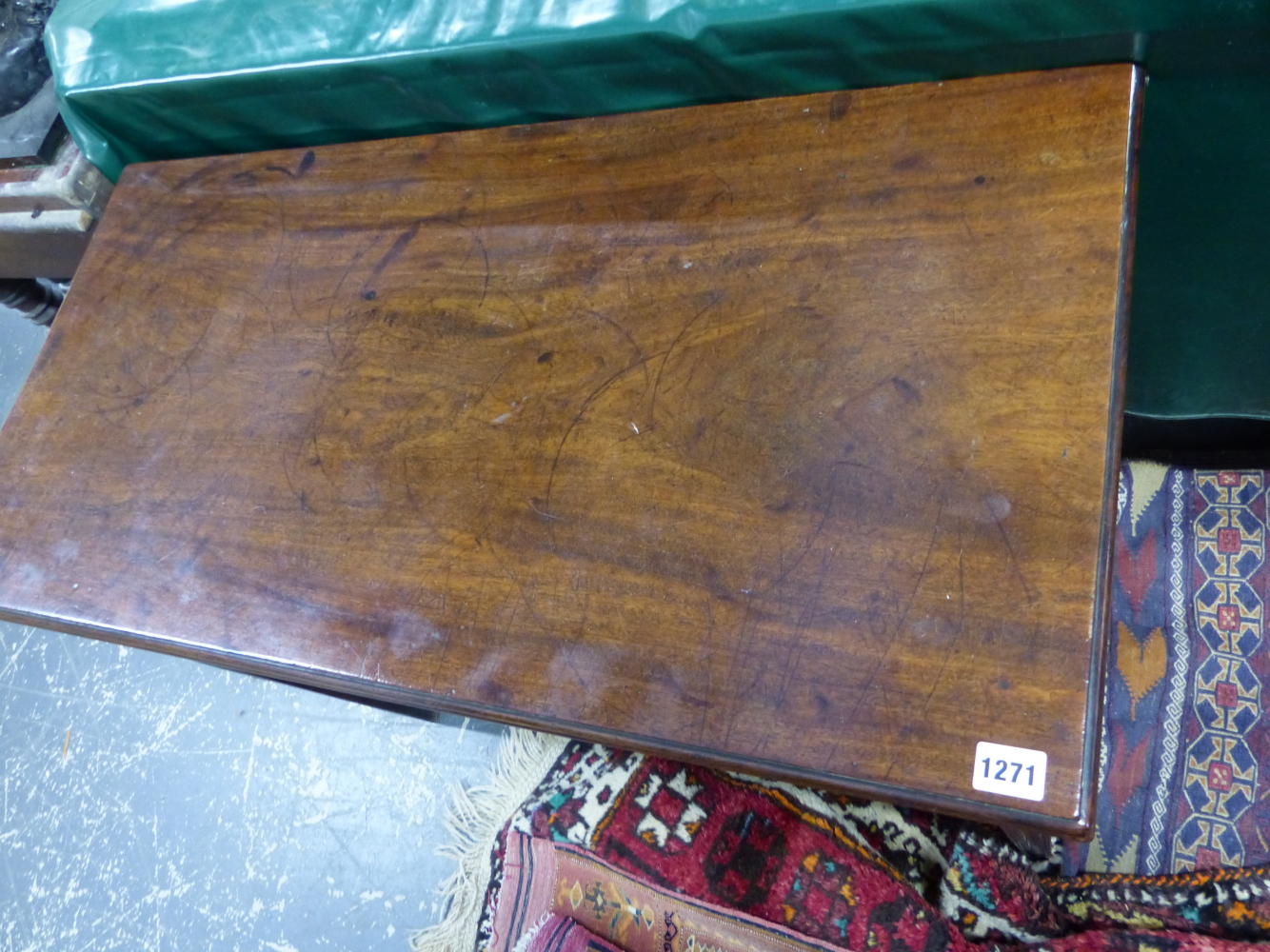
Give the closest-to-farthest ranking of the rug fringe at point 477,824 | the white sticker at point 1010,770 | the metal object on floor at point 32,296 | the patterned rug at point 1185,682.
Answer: the white sticker at point 1010,770 → the patterned rug at point 1185,682 → the rug fringe at point 477,824 → the metal object on floor at point 32,296

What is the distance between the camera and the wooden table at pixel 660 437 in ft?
2.03

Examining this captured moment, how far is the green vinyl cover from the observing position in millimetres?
701

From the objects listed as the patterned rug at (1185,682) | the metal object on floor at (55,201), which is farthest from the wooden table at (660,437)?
the patterned rug at (1185,682)

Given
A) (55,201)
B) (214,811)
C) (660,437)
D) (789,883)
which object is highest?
(55,201)

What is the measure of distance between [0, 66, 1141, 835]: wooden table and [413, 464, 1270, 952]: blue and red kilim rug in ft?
1.23

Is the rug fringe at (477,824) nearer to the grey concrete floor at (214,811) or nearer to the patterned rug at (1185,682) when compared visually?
the grey concrete floor at (214,811)

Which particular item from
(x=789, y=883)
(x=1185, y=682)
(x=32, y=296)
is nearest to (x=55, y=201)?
(x=32, y=296)

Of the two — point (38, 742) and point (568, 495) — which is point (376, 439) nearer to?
point (568, 495)

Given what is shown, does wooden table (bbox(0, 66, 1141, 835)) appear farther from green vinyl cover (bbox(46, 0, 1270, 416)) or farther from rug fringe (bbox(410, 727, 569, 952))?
rug fringe (bbox(410, 727, 569, 952))

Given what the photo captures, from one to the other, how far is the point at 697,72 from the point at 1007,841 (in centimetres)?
81

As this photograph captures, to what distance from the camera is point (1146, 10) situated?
2.15 ft

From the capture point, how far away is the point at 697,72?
810 mm

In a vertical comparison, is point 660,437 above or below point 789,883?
above

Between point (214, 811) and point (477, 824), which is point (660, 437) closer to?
point (477, 824)
